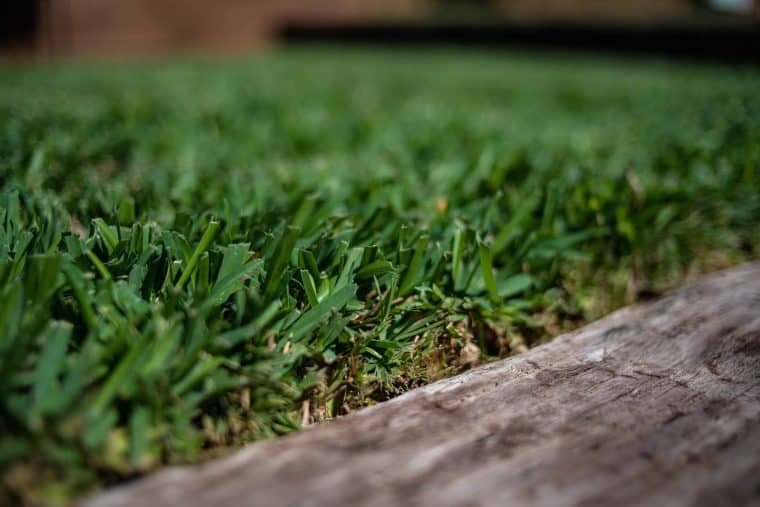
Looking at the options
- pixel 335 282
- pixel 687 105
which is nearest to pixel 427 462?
pixel 335 282

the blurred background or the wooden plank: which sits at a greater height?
the blurred background

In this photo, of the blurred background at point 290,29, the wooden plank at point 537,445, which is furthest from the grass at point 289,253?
the blurred background at point 290,29

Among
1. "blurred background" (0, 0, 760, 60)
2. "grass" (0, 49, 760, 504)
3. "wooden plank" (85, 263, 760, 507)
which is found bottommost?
"wooden plank" (85, 263, 760, 507)

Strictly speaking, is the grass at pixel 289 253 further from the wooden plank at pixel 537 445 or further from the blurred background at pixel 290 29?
the blurred background at pixel 290 29

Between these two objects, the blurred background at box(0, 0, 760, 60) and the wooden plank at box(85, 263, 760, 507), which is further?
the blurred background at box(0, 0, 760, 60)

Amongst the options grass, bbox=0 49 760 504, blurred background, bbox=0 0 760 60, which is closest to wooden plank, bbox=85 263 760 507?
grass, bbox=0 49 760 504

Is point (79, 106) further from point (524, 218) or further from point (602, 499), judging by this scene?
point (602, 499)

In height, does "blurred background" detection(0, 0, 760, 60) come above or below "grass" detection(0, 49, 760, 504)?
above

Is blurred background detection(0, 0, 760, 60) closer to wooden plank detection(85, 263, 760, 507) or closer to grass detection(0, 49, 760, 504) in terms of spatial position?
grass detection(0, 49, 760, 504)
